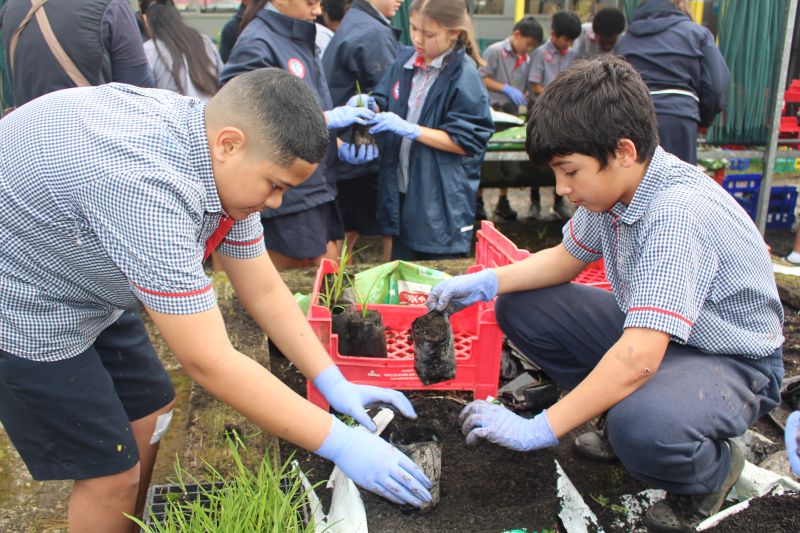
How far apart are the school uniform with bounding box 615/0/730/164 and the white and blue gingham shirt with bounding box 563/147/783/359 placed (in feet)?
8.03

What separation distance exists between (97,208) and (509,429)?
4.26ft

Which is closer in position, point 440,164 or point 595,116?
point 595,116

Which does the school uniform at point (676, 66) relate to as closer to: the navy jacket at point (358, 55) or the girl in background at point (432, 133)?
the girl in background at point (432, 133)

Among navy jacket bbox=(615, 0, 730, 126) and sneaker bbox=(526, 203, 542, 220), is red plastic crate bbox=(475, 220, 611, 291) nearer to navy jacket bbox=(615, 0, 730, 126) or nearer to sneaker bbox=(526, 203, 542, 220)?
navy jacket bbox=(615, 0, 730, 126)

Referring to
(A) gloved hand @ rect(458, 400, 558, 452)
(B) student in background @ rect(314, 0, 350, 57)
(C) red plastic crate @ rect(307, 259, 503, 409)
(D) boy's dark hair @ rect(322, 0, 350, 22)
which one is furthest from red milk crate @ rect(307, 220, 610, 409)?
(D) boy's dark hair @ rect(322, 0, 350, 22)

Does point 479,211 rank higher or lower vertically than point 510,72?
lower

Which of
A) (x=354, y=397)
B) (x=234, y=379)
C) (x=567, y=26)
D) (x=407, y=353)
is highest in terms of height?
(x=567, y=26)

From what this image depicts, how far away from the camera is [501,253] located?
2779 mm

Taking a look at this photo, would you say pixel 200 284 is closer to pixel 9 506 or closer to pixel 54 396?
pixel 54 396

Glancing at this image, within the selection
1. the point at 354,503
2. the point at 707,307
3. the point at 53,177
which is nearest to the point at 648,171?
the point at 707,307

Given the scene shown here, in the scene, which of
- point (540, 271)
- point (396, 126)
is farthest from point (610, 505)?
point (396, 126)

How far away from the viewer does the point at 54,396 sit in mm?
1669

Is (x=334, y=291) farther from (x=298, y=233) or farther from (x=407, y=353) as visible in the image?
(x=298, y=233)

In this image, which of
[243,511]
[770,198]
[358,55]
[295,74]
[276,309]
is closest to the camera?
[243,511]
